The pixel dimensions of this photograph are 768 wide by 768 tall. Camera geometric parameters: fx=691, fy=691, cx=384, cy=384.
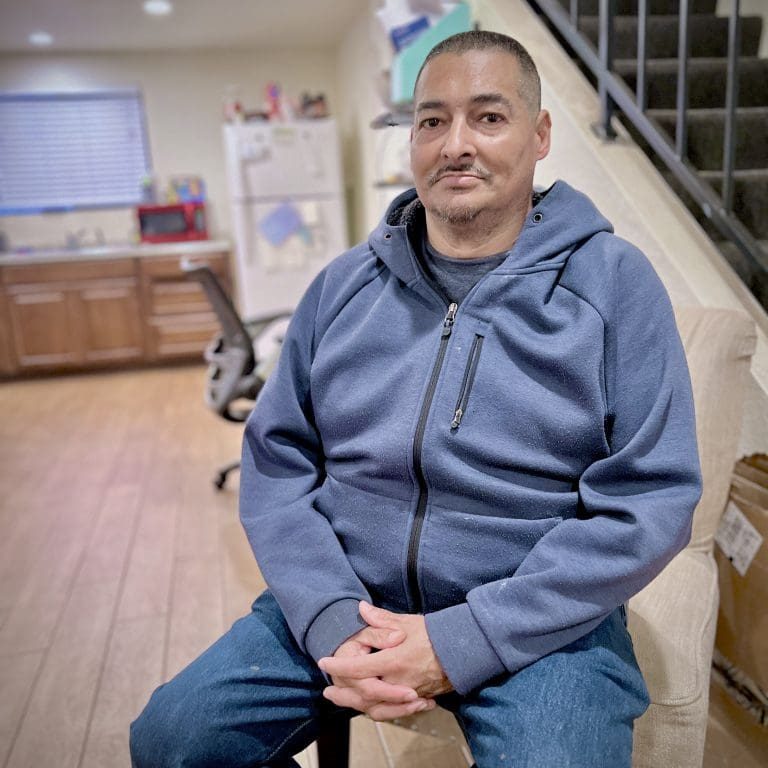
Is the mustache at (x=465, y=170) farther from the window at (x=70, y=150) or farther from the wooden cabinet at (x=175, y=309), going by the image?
the window at (x=70, y=150)

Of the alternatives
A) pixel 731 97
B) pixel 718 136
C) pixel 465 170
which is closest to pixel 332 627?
pixel 465 170

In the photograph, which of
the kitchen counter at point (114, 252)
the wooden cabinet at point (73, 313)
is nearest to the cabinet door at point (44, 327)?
the wooden cabinet at point (73, 313)

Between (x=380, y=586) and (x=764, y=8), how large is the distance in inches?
105

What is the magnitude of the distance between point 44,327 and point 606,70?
4349 mm

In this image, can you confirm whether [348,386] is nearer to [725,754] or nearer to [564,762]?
[564,762]

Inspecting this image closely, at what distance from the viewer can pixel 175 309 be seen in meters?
5.13

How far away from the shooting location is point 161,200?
5.66 m

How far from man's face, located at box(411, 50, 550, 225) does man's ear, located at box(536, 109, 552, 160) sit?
2 centimetres

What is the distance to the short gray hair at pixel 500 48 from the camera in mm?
1031

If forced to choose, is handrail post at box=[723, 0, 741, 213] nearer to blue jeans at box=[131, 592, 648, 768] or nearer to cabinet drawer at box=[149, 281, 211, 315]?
blue jeans at box=[131, 592, 648, 768]

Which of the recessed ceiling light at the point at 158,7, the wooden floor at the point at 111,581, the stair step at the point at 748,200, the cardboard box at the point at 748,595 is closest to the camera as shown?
the cardboard box at the point at 748,595

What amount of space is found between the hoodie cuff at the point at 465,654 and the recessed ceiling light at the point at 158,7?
4259 mm

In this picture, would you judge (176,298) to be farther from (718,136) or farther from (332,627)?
(332,627)

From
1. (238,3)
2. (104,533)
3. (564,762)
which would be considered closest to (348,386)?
(564,762)
